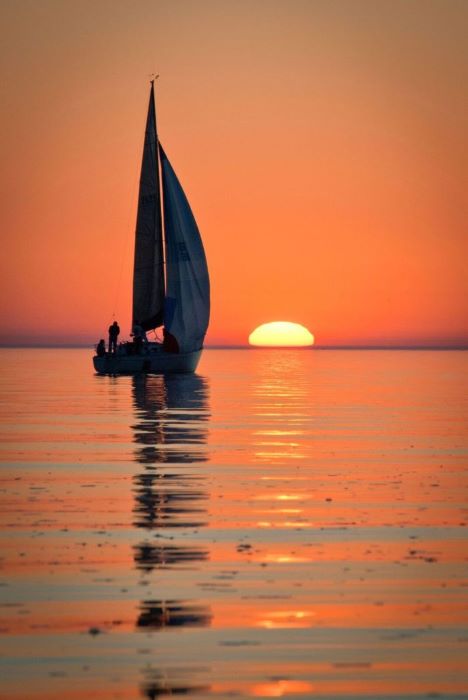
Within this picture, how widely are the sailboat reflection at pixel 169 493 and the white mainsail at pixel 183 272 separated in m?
31.8

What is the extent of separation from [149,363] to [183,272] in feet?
23.5

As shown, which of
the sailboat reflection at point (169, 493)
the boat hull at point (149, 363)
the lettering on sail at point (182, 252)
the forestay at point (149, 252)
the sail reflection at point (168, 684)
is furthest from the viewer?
the forestay at point (149, 252)

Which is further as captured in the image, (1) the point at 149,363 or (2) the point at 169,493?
(1) the point at 149,363

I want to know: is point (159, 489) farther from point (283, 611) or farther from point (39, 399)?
point (39, 399)

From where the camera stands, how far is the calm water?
380 inches

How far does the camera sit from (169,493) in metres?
20.3

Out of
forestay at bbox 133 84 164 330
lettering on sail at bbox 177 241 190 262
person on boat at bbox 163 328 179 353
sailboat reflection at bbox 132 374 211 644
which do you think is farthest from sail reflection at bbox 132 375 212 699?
forestay at bbox 133 84 164 330

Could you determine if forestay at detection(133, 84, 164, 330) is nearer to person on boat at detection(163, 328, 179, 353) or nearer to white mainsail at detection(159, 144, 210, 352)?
white mainsail at detection(159, 144, 210, 352)

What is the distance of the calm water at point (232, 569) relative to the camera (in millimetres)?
9648

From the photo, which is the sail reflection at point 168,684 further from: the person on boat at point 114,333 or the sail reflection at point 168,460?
the person on boat at point 114,333

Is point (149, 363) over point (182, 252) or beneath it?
beneath

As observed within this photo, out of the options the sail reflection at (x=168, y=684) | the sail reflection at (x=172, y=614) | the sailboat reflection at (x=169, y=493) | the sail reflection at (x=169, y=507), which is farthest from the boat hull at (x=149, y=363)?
the sail reflection at (x=168, y=684)

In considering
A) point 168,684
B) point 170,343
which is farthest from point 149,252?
point 168,684

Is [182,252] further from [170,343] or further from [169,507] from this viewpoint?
[169,507]
